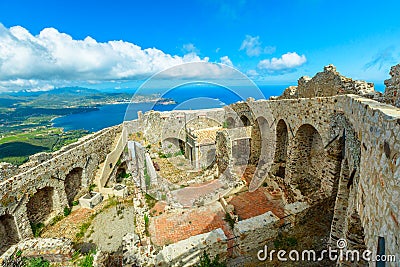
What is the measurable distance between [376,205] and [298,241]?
4.85 m

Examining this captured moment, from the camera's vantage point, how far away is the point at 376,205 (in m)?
2.63

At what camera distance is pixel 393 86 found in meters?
6.68

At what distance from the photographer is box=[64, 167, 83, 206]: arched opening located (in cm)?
1160

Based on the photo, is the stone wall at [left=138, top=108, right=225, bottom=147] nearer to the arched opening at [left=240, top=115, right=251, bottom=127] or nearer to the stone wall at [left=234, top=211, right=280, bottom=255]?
the arched opening at [left=240, top=115, right=251, bottom=127]

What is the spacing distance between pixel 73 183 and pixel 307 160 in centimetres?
1265

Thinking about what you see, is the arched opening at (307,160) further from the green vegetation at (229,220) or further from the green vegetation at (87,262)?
the green vegetation at (87,262)

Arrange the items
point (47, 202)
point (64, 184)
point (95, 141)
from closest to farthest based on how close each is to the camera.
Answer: point (47, 202) → point (64, 184) → point (95, 141)

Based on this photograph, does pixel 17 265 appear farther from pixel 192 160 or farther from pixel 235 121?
pixel 235 121

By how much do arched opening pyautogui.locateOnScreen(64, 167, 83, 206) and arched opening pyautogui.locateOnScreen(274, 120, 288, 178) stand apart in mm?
11587

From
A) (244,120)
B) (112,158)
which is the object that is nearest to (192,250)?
(112,158)

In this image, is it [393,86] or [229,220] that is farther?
[229,220]

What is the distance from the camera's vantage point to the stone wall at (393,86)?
6461 millimetres

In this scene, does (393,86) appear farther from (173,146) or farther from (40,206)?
(173,146)

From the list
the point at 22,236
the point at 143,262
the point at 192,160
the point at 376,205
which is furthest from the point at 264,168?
the point at 22,236
